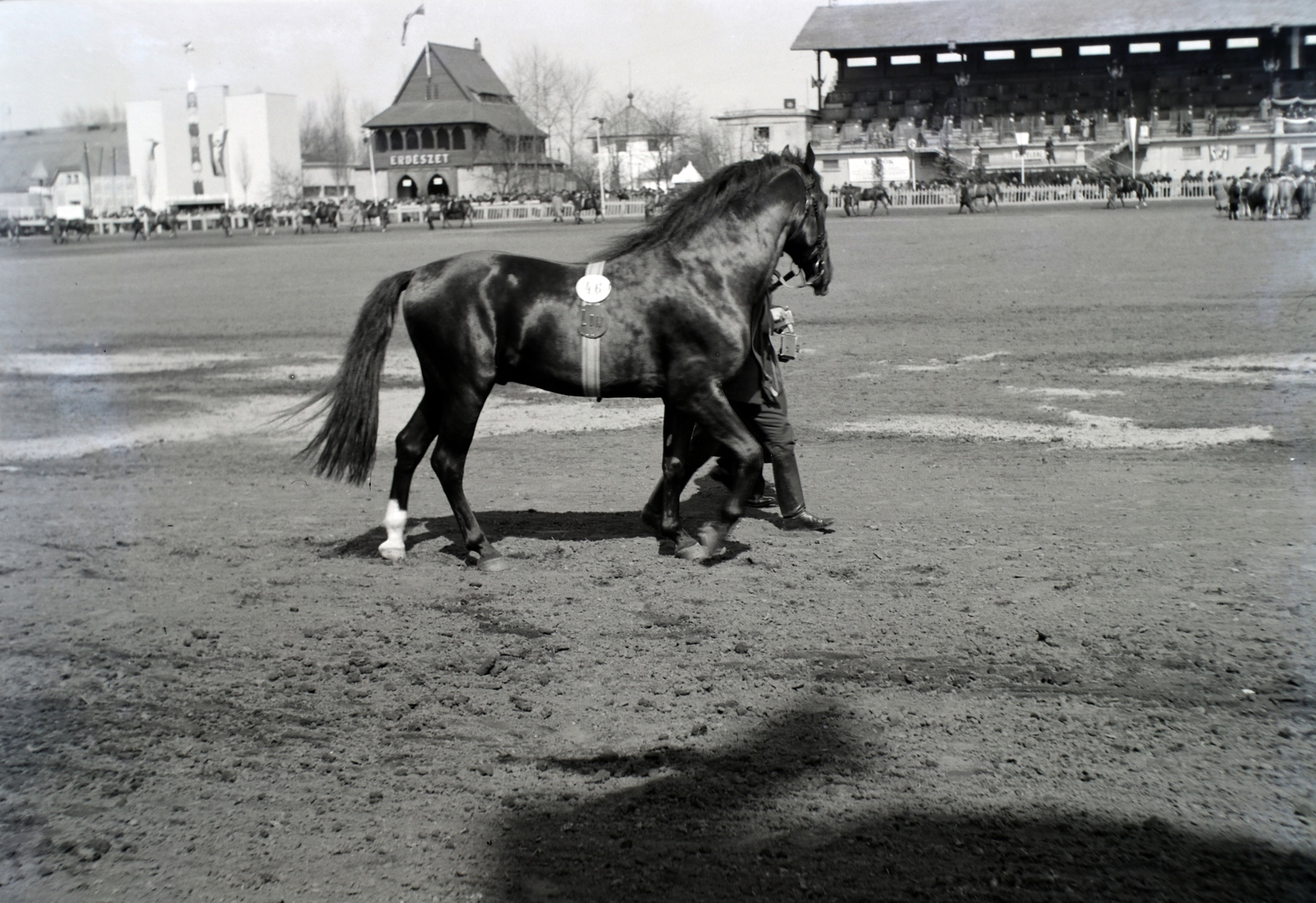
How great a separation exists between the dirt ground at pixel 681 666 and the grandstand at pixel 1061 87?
50731 mm

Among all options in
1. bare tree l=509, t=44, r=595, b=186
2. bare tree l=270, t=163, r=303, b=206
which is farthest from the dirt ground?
bare tree l=270, t=163, r=303, b=206

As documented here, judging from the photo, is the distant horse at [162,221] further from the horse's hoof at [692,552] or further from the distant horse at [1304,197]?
the horse's hoof at [692,552]

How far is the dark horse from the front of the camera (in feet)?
21.4

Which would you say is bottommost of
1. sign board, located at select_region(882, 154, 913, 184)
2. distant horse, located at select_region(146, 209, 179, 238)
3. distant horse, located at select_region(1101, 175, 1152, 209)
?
distant horse, located at select_region(1101, 175, 1152, 209)

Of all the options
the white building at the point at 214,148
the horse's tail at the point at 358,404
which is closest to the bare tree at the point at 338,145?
the white building at the point at 214,148

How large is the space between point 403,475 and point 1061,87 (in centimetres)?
6287

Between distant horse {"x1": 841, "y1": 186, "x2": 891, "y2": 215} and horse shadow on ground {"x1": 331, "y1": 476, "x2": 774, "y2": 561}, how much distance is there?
4760 cm

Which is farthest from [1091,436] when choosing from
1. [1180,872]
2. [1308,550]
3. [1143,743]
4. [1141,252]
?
[1141,252]

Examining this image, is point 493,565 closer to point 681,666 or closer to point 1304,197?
point 681,666

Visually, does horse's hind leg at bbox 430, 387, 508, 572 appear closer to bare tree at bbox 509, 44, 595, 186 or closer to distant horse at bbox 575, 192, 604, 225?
bare tree at bbox 509, 44, 595, 186

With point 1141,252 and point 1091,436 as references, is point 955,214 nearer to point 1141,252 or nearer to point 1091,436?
point 1141,252

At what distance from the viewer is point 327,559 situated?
23.2 feet

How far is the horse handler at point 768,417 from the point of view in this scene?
23.4 feet

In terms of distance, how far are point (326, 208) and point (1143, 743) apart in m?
59.8
